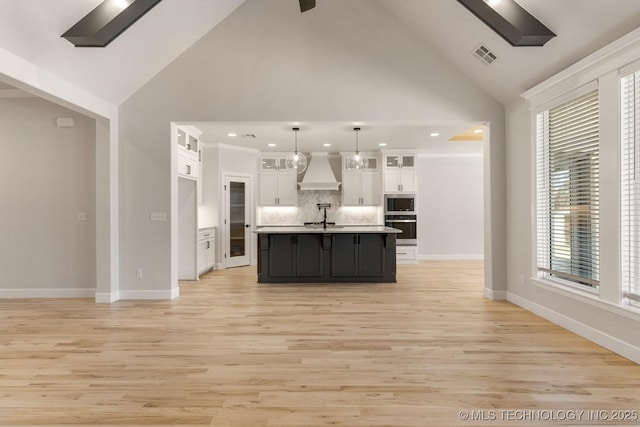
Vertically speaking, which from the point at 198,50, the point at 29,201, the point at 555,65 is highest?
the point at 198,50

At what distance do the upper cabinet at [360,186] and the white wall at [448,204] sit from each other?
4.10ft

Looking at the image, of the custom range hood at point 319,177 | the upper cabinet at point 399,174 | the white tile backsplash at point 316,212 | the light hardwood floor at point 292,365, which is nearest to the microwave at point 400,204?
the upper cabinet at point 399,174

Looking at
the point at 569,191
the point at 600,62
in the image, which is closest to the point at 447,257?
the point at 569,191

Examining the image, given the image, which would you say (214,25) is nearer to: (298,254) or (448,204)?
(298,254)

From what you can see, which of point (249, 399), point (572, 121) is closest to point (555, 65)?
point (572, 121)

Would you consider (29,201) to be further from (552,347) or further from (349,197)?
(552,347)

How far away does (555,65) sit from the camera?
362 cm

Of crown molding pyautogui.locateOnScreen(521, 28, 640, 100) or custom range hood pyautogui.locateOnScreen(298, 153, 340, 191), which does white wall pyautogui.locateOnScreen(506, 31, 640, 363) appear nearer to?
crown molding pyautogui.locateOnScreen(521, 28, 640, 100)

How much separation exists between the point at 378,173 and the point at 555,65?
5117 mm

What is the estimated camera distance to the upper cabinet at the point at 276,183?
851 centimetres

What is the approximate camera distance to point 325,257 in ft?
19.8

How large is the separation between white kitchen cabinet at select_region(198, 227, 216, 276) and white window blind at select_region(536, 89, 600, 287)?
220 inches

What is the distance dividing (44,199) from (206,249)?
9.27 feet

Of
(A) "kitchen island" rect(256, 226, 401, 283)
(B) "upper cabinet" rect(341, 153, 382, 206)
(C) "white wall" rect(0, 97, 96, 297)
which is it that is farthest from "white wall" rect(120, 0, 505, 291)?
(B) "upper cabinet" rect(341, 153, 382, 206)
